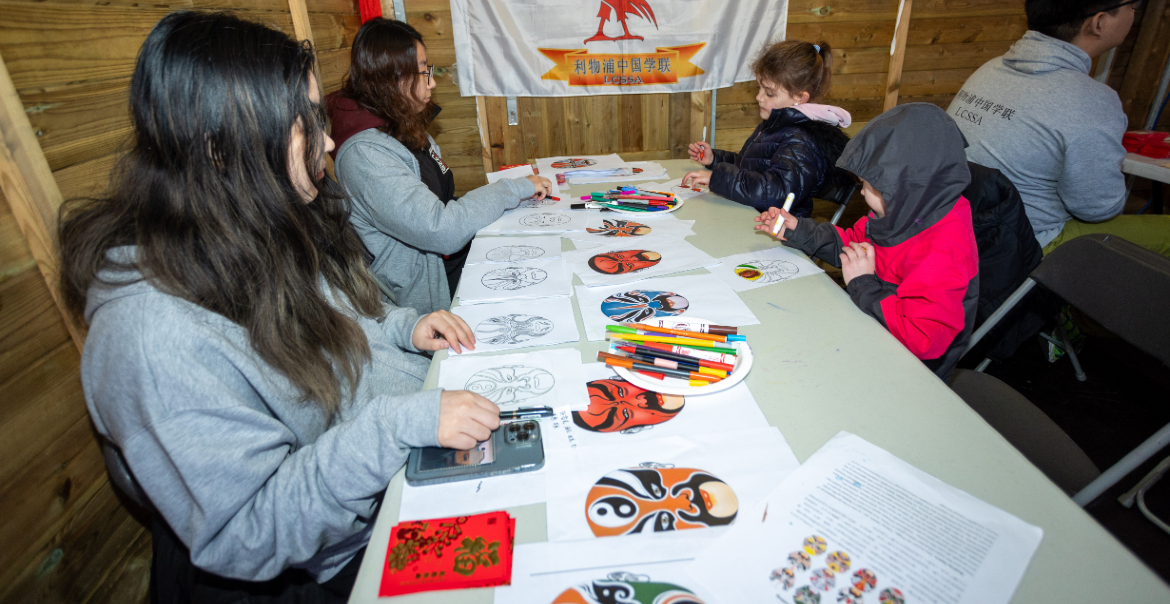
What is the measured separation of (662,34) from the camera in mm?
2912

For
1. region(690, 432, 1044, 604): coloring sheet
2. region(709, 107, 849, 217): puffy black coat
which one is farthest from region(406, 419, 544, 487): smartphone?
region(709, 107, 849, 217): puffy black coat

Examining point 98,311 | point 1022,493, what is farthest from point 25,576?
point 1022,493

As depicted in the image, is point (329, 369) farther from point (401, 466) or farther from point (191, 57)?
point (191, 57)

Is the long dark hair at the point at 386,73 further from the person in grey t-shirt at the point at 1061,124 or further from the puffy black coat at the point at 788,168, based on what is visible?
the person in grey t-shirt at the point at 1061,124

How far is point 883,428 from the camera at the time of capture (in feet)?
2.37

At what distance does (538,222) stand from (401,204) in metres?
0.39

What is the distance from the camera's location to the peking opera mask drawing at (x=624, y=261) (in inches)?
48.6

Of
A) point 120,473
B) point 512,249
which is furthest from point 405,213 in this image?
point 120,473

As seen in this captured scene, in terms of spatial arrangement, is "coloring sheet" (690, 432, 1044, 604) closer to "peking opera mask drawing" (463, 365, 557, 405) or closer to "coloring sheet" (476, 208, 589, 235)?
"peking opera mask drawing" (463, 365, 557, 405)

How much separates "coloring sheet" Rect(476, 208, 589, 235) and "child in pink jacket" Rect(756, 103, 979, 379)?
715 mm

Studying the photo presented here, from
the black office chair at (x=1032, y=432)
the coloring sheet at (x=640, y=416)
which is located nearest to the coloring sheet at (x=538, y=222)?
the coloring sheet at (x=640, y=416)

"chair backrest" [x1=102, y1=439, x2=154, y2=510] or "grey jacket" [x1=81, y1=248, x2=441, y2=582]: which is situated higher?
"grey jacket" [x1=81, y1=248, x2=441, y2=582]

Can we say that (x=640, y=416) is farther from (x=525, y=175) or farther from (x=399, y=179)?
(x=525, y=175)

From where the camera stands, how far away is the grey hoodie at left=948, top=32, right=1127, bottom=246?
5.53 feet
